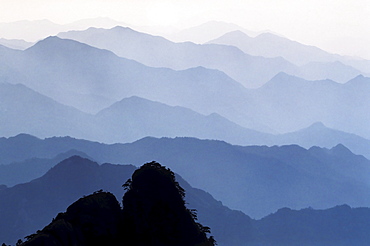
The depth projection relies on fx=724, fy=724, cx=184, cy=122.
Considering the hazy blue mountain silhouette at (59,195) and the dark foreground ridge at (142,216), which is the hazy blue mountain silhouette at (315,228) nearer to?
the hazy blue mountain silhouette at (59,195)

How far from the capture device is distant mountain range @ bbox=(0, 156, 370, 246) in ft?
447

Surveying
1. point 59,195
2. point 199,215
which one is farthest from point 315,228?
point 59,195

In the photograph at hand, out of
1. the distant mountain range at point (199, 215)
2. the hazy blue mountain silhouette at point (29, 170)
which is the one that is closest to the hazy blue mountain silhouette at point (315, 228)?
the distant mountain range at point (199, 215)

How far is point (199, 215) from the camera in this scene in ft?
493

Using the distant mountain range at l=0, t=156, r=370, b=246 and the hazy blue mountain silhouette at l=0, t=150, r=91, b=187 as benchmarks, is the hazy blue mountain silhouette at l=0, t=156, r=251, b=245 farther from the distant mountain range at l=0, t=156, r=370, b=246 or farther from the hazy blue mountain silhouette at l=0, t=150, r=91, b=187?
the hazy blue mountain silhouette at l=0, t=150, r=91, b=187

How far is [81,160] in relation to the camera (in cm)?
14600

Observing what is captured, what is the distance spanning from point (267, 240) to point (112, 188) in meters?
37.0

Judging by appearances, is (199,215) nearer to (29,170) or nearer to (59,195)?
(59,195)

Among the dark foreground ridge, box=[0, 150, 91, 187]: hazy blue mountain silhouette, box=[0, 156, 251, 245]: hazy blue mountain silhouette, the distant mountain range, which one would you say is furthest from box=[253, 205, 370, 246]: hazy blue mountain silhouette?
the dark foreground ridge

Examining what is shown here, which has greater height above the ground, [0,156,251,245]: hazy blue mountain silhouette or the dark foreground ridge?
[0,156,251,245]: hazy blue mountain silhouette

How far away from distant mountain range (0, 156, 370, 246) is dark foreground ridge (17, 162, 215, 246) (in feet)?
379

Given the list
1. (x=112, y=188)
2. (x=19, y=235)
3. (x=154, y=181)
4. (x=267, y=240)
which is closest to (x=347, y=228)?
(x=267, y=240)

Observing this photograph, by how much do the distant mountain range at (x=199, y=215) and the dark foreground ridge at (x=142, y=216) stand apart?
11537 centimetres

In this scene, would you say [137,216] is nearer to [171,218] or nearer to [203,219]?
[171,218]
